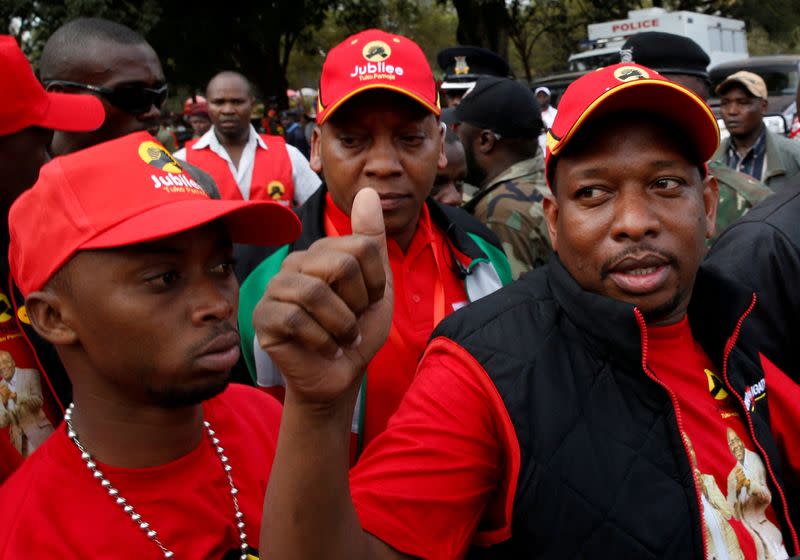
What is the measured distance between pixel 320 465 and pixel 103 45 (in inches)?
112

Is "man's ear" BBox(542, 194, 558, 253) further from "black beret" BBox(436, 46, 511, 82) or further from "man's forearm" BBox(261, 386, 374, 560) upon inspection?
"black beret" BBox(436, 46, 511, 82)

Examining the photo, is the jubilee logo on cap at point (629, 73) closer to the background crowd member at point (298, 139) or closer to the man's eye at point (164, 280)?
the man's eye at point (164, 280)

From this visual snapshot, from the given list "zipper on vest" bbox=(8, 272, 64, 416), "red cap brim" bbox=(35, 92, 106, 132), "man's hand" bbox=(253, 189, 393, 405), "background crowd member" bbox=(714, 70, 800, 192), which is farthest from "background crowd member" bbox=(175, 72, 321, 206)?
"man's hand" bbox=(253, 189, 393, 405)

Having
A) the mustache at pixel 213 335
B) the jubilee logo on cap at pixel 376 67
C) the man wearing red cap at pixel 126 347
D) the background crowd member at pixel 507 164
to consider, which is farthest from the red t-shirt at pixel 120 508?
the background crowd member at pixel 507 164

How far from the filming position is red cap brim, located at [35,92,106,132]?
8.35ft

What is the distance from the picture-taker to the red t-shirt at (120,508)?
1.64 meters

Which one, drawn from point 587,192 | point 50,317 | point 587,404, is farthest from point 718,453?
point 50,317

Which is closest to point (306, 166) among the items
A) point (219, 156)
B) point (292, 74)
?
point (219, 156)

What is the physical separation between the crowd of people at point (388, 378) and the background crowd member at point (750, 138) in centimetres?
423

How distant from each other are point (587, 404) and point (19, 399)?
148 centimetres

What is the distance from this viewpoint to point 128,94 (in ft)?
11.5

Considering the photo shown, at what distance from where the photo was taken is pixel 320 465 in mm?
1320

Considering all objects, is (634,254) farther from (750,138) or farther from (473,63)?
(473,63)

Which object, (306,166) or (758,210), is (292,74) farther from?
(758,210)
